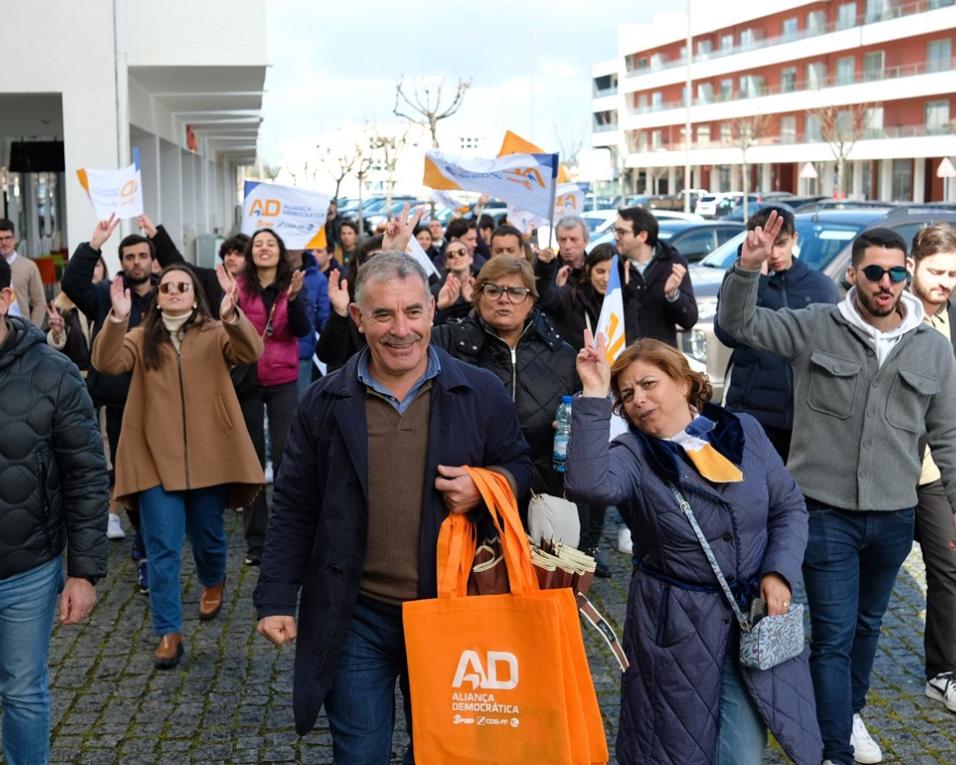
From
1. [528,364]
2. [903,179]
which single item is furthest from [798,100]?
[528,364]

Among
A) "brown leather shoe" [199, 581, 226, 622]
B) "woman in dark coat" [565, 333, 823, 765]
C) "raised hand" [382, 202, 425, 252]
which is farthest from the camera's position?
"brown leather shoe" [199, 581, 226, 622]

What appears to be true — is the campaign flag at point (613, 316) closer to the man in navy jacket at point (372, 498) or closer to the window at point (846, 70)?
the man in navy jacket at point (372, 498)

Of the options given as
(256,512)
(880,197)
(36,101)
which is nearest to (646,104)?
(880,197)

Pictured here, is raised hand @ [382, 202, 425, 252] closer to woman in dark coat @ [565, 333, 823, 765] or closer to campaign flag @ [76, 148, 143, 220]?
woman in dark coat @ [565, 333, 823, 765]

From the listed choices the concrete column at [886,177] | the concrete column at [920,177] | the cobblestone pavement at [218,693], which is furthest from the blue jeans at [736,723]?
the concrete column at [886,177]

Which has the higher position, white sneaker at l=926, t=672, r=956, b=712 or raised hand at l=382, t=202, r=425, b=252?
raised hand at l=382, t=202, r=425, b=252

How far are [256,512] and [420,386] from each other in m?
4.66

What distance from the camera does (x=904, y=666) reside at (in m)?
6.62

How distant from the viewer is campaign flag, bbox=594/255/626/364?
20.3 ft

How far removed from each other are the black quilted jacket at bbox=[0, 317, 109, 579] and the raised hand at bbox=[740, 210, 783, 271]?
2337mm

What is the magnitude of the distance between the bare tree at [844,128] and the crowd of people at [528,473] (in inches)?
2552

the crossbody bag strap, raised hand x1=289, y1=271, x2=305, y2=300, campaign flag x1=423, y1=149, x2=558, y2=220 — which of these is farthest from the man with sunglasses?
campaign flag x1=423, y1=149, x2=558, y2=220

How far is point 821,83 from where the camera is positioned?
251 ft

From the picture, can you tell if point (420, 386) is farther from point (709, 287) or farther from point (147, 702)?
point (709, 287)
